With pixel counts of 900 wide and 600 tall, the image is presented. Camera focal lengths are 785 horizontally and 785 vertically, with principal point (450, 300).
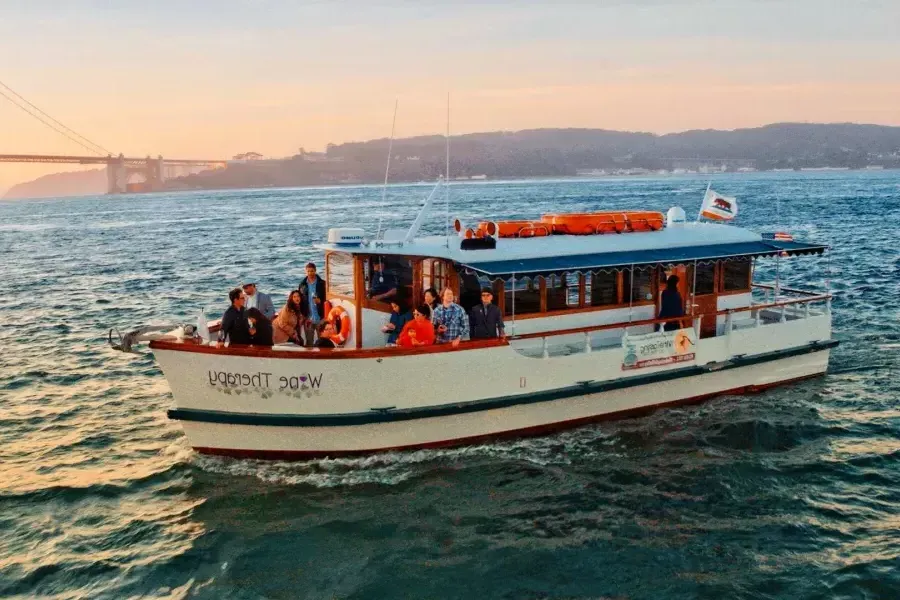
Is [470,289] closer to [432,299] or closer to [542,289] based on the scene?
[432,299]

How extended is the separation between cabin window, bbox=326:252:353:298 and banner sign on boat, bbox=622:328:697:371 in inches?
178

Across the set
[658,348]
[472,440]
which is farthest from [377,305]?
[658,348]

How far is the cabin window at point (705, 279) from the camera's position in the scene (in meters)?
14.3

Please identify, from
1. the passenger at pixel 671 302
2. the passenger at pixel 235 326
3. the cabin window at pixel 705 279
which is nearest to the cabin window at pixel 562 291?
the passenger at pixel 671 302

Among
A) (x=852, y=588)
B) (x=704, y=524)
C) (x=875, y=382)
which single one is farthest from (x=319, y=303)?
(x=875, y=382)

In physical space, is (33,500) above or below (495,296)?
below

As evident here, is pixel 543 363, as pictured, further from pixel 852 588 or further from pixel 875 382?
pixel 875 382

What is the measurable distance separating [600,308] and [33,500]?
921 centimetres

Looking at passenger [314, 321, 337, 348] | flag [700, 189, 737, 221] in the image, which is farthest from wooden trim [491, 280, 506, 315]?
flag [700, 189, 737, 221]

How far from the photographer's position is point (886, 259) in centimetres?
3531

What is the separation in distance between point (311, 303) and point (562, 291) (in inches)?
163

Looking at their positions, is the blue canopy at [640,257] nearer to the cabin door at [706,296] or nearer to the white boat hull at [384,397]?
the cabin door at [706,296]

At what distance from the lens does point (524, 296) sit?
12.7 m

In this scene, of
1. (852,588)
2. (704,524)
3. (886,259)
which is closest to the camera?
(852,588)
